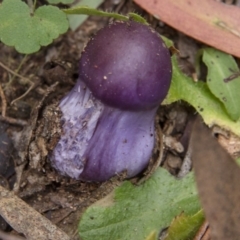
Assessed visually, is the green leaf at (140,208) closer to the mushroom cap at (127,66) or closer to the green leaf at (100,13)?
the mushroom cap at (127,66)

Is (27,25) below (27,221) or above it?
above

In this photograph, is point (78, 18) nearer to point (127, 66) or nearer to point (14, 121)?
point (14, 121)

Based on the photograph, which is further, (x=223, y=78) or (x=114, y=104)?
(x=223, y=78)

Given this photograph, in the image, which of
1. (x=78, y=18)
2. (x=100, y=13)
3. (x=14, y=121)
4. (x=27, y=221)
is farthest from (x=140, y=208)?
(x=78, y=18)

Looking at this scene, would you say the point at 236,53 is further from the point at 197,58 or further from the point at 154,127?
the point at 154,127

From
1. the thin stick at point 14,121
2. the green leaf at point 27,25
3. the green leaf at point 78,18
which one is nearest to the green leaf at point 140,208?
the thin stick at point 14,121

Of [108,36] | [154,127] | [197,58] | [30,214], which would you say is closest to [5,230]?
[30,214]
